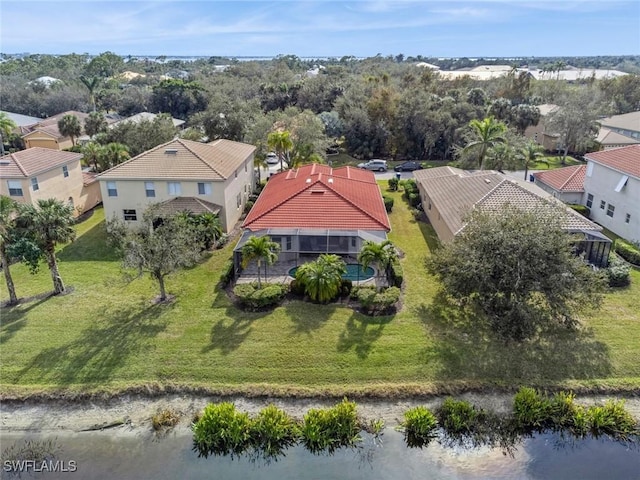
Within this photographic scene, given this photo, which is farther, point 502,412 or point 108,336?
point 108,336

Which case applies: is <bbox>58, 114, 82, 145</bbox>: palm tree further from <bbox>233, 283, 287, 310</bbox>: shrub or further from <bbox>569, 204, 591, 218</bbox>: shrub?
<bbox>569, 204, 591, 218</bbox>: shrub

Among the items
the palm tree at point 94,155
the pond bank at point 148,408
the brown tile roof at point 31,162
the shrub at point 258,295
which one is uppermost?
the brown tile roof at point 31,162

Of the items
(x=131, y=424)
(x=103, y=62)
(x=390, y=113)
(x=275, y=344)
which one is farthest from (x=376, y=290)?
(x=103, y=62)

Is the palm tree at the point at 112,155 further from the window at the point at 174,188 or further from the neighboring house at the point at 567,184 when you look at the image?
the neighboring house at the point at 567,184

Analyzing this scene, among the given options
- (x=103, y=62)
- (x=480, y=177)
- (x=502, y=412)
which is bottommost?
(x=502, y=412)

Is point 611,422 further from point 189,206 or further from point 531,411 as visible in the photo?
point 189,206

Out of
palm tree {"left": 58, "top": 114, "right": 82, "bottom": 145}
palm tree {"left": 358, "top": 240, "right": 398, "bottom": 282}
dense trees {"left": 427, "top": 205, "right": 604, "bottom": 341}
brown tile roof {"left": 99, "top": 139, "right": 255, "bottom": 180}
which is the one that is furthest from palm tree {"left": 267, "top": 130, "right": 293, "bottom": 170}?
palm tree {"left": 58, "top": 114, "right": 82, "bottom": 145}

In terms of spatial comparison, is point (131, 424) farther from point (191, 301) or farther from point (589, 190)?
point (589, 190)

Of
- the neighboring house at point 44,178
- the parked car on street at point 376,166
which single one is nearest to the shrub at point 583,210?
the parked car on street at point 376,166
